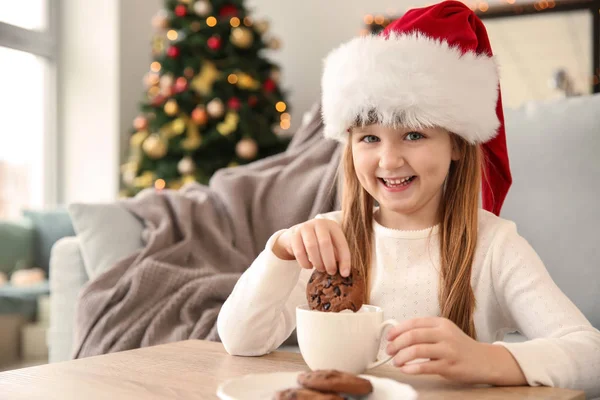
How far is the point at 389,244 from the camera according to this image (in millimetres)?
1239

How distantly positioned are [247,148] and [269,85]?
41 cm

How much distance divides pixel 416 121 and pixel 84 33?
3.53m

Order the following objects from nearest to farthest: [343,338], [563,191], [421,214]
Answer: [343,338], [421,214], [563,191]

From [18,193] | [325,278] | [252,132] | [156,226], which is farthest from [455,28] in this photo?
[18,193]

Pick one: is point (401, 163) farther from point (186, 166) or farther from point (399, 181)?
point (186, 166)

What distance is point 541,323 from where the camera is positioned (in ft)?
3.22

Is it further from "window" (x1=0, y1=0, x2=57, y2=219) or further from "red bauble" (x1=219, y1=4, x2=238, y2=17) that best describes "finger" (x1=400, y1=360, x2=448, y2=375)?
"window" (x1=0, y1=0, x2=57, y2=219)

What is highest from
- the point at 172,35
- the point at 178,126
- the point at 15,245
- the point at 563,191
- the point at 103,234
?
the point at 172,35

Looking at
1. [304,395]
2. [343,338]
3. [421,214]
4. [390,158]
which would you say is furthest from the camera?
[421,214]

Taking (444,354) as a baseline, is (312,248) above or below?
above

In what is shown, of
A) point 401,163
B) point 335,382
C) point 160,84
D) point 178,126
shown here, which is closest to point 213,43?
point 160,84

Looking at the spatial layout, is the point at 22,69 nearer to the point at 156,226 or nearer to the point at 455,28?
the point at 156,226

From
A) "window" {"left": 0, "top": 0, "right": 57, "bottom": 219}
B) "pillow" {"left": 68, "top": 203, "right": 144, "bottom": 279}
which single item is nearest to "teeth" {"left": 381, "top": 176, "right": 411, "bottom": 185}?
"pillow" {"left": 68, "top": 203, "right": 144, "bottom": 279}

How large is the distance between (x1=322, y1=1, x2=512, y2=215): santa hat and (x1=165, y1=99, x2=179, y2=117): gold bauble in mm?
2560
